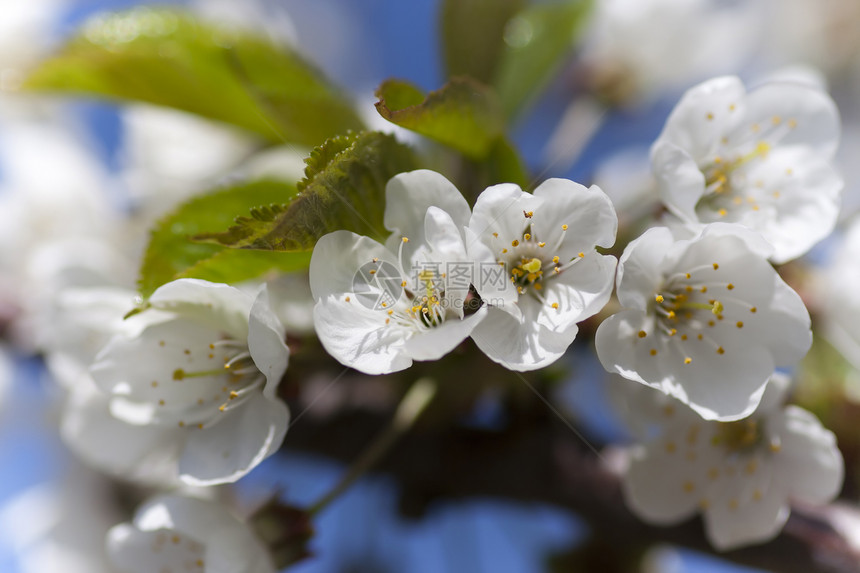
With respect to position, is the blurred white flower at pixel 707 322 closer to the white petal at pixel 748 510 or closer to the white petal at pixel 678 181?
the white petal at pixel 678 181

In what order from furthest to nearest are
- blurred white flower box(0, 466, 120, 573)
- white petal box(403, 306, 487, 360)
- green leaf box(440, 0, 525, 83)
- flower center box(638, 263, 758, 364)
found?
blurred white flower box(0, 466, 120, 573), green leaf box(440, 0, 525, 83), flower center box(638, 263, 758, 364), white petal box(403, 306, 487, 360)

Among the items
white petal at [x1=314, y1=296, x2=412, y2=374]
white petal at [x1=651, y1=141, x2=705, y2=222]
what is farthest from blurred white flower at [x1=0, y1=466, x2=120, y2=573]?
white petal at [x1=651, y1=141, x2=705, y2=222]

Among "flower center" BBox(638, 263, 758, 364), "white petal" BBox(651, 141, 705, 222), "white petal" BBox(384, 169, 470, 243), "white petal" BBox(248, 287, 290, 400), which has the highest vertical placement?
"white petal" BBox(384, 169, 470, 243)

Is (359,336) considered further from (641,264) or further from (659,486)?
(659,486)

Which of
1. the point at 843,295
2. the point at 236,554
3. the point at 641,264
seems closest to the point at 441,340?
the point at 641,264

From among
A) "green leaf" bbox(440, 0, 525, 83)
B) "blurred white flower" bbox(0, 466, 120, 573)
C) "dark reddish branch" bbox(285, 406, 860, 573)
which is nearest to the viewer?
"dark reddish branch" bbox(285, 406, 860, 573)

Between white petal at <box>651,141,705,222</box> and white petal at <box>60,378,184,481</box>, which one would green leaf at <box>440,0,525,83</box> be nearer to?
white petal at <box>651,141,705,222</box>

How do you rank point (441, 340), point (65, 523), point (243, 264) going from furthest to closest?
point (65, 523), point (243, 264), point (441, 340)
